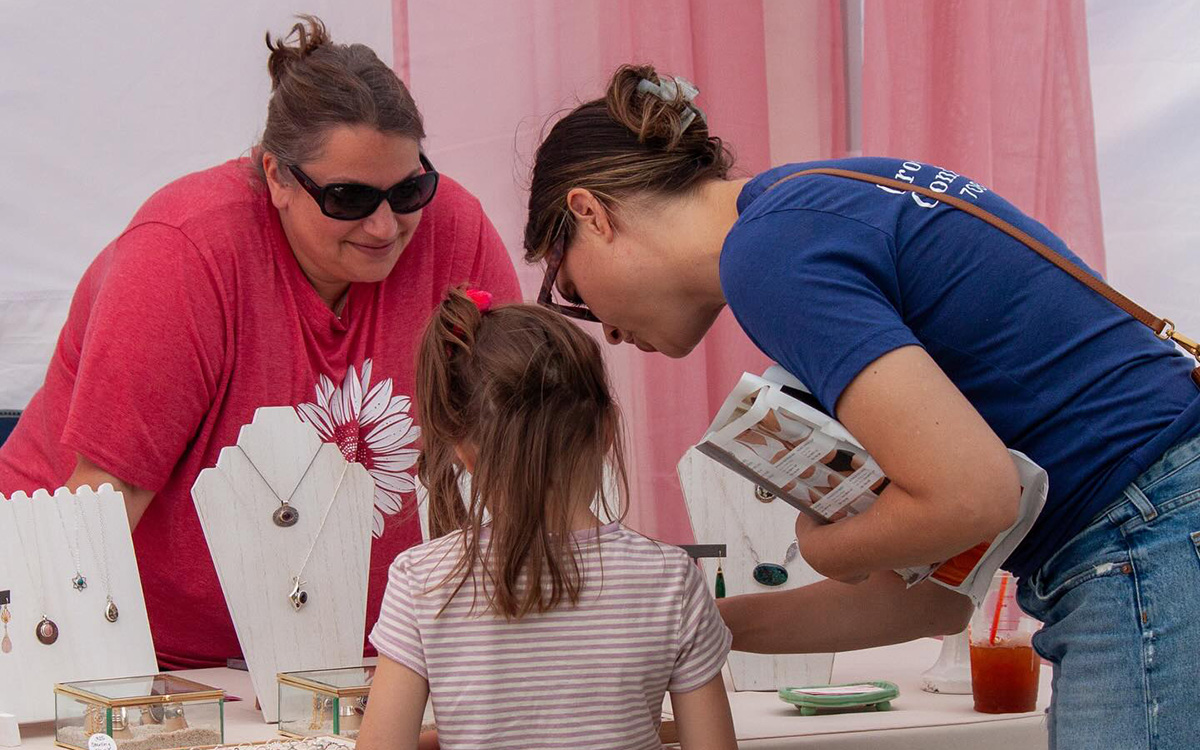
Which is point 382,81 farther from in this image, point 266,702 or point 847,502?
point 847,502

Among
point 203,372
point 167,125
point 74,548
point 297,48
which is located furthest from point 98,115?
point 74,548

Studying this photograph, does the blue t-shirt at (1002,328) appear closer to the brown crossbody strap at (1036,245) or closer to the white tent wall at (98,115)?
the brown crossbody strap at (1036,245)

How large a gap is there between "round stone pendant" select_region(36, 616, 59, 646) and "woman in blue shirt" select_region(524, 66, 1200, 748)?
0.71 metres

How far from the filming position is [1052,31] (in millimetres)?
2029

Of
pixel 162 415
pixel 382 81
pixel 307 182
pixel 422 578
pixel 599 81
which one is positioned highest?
pixel 599 81

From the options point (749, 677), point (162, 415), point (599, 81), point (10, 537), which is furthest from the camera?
point (599, 81)

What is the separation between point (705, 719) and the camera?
104 centimetres

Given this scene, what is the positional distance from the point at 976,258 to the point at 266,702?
0.79 meters

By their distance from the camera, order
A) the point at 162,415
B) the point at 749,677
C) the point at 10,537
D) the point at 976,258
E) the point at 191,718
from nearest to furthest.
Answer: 1. the point at 976,258
2. the point at 191,718
3. the point at 10,537
4. the point at 749,677
5. the point at 162,415

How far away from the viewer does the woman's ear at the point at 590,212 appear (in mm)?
1057

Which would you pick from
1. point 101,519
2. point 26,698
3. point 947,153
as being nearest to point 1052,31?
point 947,153

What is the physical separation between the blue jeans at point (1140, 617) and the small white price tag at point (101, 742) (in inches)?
29.5

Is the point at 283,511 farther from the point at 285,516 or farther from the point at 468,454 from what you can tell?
the point at 468,454

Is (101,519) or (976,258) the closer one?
(976,258)
